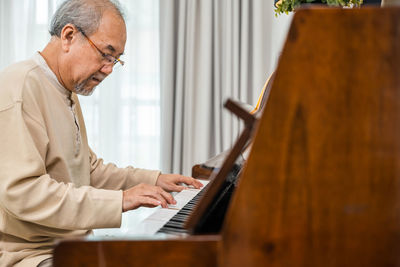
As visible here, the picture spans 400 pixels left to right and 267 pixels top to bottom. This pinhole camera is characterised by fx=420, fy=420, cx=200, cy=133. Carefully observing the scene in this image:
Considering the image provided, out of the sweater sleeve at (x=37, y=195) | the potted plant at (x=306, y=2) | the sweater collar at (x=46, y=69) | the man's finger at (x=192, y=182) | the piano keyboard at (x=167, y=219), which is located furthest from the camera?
the man's finger at (x=192, y=182)

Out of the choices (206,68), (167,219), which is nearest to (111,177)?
(167,219)

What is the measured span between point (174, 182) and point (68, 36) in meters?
0.71

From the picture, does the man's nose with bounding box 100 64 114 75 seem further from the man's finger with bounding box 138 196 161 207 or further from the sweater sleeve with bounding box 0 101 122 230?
the man's finger with bounding box 138 196 161 207

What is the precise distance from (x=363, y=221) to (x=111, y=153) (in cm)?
286

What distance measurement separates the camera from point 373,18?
68 centimetres

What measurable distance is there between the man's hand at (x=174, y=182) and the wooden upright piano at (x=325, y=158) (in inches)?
39.2

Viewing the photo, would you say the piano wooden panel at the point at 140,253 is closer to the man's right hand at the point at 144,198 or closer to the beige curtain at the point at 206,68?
Result: the man's right hand at the point at 144,198

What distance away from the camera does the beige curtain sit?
3.12m

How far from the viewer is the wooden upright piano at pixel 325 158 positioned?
0.69m

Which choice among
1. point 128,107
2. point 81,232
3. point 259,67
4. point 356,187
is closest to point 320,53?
point 356,187

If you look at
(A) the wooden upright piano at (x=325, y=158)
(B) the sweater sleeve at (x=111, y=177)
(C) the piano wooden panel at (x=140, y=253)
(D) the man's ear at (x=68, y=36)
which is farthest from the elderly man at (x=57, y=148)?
(A) the wooden upright piano at (x=325, y=158)

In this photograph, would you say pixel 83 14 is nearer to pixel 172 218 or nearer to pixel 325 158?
pixel 172 218

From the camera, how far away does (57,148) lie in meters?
1.46

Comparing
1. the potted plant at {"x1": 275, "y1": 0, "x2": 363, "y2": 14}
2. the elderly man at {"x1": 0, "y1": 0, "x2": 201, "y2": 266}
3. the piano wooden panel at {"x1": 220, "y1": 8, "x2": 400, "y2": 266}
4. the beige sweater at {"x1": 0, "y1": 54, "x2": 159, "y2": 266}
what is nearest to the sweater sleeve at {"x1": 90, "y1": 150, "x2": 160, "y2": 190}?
the elderly man at {"x1": 0, "y1": 0, "x2": 201, "y2": 266}
